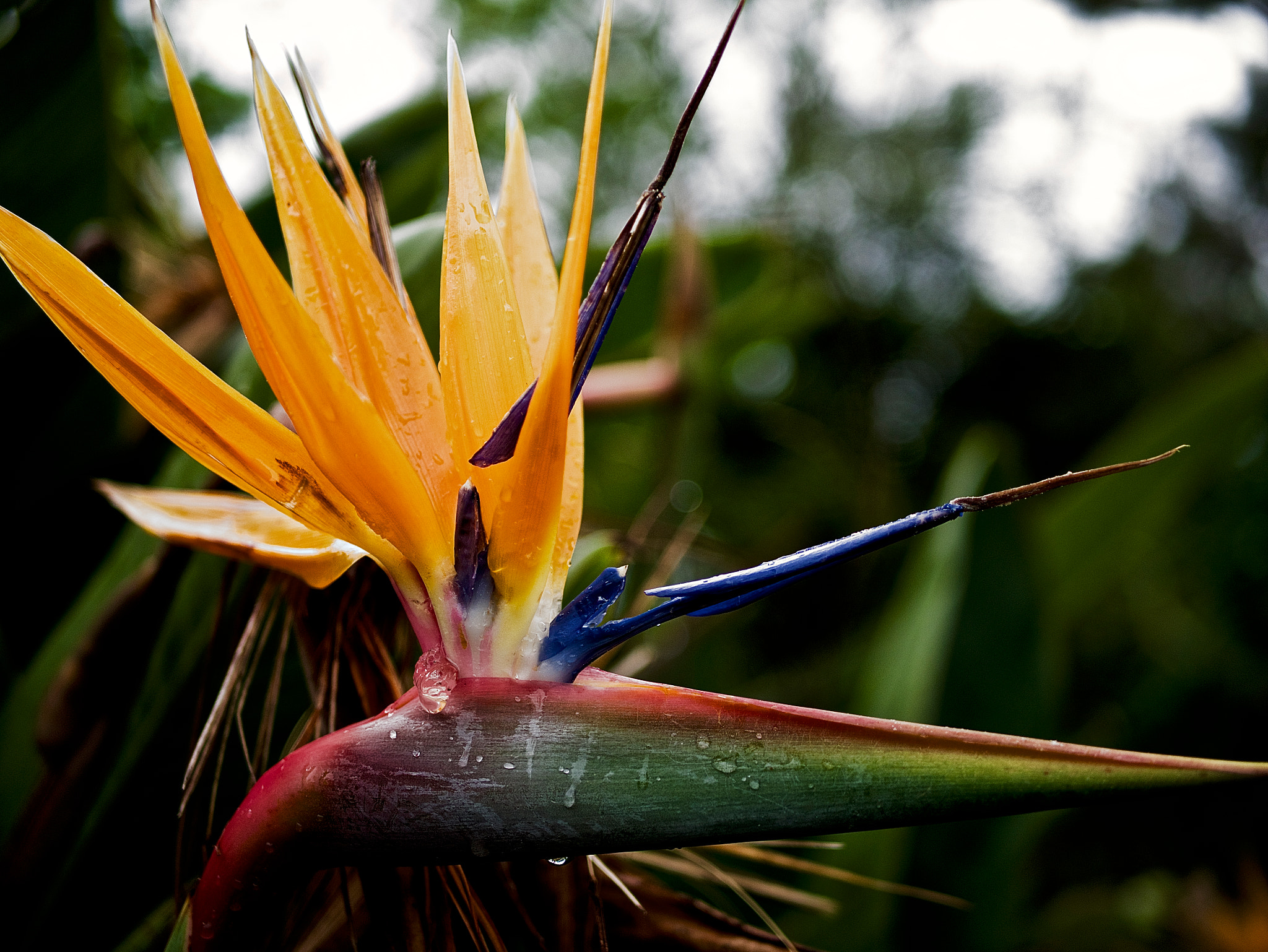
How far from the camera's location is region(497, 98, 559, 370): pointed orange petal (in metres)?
0.31

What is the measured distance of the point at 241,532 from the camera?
0.90 ft

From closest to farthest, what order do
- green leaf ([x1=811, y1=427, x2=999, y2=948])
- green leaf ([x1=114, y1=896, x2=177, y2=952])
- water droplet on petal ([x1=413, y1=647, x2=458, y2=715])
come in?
water droplet on petal ([x1=413, y1=647, x2=458, y2=715]) < green leaf ([x1=114, y1=896, x2=177, y2=952]) < green leaf ([x1=811, y1=427, x2=999, y2=948])

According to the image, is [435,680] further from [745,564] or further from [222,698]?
[745,564]

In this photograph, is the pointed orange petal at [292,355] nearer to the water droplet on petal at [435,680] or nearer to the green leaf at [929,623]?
the water droplet on petal at [435,680]

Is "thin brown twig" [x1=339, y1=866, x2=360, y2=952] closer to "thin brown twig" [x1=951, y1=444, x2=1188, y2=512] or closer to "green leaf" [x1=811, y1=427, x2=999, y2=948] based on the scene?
"thin brown twig" [x1=951, y1=444, x2=1188, y2=512]

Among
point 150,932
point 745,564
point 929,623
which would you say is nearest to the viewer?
point 150,932

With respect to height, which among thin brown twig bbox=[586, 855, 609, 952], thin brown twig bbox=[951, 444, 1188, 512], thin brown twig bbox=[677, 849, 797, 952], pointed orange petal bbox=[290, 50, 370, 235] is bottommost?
thin brown twig bbox=[586, 855, 609, 952]

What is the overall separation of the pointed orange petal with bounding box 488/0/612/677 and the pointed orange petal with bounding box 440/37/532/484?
0.02m

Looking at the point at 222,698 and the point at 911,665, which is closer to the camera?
the point at 222,698

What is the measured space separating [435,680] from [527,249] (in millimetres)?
176

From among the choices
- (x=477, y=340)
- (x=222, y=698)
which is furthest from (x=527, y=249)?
(x=222, y=698)

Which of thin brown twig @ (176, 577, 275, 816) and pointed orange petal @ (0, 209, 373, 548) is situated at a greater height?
pointed orange petal @ (0, 209, 373, 548)

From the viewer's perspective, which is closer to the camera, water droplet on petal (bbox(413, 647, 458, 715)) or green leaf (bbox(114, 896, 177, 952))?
water droplet on petal (bbox(413, 647, 458, 715))

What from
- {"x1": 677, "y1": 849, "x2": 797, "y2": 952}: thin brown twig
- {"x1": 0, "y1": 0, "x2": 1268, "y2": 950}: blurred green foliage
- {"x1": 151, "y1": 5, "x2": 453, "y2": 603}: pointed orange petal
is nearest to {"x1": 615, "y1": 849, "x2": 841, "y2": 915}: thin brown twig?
{"x1": 677, "y1": 849, "x2": 797, "y2": 952}: thin brown twig
